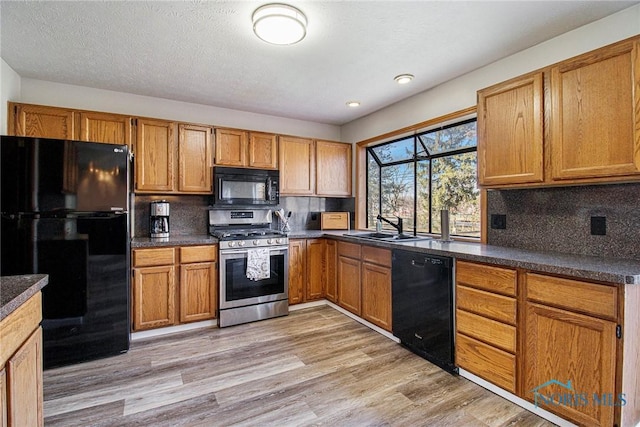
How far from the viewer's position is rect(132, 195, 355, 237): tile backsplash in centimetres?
341

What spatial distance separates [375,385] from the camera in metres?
2.13

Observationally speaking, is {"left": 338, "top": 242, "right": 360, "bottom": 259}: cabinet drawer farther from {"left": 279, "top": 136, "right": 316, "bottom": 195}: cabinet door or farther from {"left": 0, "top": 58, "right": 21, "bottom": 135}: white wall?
{"left": 0, "top": 58, "right": 21, "bottom": 135}: white wall

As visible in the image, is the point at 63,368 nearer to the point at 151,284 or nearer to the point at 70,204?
the point at 151,284

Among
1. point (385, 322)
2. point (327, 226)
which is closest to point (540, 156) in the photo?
point (385, 322)

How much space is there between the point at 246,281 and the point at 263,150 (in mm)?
1623

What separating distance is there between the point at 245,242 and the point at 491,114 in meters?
2.60

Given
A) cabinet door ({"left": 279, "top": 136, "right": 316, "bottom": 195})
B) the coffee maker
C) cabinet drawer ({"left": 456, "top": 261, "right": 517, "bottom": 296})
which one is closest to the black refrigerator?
the coffee maker

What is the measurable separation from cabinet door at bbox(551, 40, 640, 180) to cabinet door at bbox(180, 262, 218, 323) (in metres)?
3.12

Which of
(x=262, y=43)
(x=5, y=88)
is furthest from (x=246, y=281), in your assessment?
(x=5, y=88)

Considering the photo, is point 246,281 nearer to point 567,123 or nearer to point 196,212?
point 196,212

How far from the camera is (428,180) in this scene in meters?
3.39

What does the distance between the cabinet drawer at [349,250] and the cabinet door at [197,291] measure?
1.45 meters

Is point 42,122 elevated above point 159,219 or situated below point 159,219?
above

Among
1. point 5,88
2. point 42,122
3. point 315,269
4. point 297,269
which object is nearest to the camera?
point 5,88
